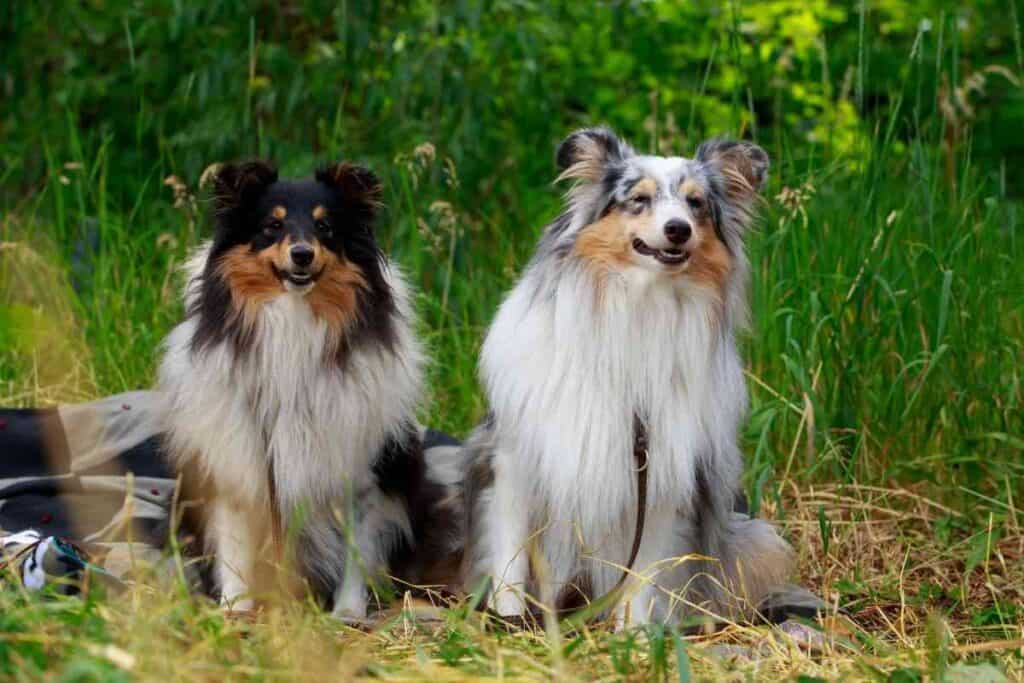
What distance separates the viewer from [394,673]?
8.94 feet

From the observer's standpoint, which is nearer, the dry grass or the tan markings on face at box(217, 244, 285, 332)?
the dry grass

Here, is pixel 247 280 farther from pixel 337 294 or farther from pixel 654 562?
pixel 654 562

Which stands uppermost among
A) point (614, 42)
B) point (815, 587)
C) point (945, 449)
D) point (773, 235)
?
point (614, 42)

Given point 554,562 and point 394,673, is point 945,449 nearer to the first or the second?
point 554,562

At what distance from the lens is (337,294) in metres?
4.33

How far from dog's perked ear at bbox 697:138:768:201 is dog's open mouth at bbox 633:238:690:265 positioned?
36cm

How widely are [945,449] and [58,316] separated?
3842mm

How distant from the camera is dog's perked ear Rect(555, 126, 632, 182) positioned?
4156mm

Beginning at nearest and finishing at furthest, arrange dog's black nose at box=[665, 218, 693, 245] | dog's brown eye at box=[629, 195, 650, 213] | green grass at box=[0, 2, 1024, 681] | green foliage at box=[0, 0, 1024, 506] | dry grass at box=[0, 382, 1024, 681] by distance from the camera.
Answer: dry grass at box=[0, 382, 1024, 681], green grass at box=[0, 2, 1024, 681], dog's black nose at box=[665, 218, 693, 245], dog's brown eye at box=[629, 195, 650, 213], green foliage at box=[0, 0, 1024, 506]

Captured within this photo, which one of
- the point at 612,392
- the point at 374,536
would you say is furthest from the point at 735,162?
the point at 374,536

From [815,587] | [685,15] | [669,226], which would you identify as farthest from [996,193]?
[685,15]

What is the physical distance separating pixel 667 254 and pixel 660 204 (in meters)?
0.15

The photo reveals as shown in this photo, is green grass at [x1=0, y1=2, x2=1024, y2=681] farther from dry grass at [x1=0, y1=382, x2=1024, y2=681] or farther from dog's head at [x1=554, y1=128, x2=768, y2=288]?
dog's head at [x1=554, y1=128, x2=768, y2=288]

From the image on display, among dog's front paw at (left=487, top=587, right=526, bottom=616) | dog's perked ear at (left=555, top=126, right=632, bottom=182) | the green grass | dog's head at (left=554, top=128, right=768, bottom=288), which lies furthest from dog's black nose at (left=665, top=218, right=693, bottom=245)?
dog's front paw at (left=487, top=587, right=526, bottom=616)
